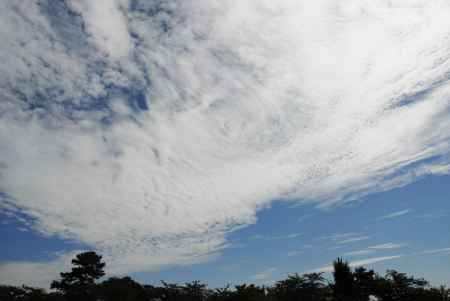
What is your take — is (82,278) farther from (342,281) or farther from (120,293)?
(342,281)

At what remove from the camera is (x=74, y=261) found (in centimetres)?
6391

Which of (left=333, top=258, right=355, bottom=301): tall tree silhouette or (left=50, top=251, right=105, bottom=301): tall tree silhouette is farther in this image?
(left=50, top=251, right=105, bottom=301): tall tree silhouette

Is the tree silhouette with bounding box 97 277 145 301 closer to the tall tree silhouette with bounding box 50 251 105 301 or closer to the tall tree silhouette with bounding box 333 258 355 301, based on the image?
the tall tree silhouette with bounding box 50 251 105 301

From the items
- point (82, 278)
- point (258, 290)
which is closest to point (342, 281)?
point (258, 290)

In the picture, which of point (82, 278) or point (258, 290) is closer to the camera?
point (258, 290)

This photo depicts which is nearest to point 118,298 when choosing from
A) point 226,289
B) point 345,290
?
point 226,289

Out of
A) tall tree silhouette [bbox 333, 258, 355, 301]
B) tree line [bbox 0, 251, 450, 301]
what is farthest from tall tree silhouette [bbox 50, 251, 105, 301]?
tall tree silhouette [bbox 333, 258, 355, 301]

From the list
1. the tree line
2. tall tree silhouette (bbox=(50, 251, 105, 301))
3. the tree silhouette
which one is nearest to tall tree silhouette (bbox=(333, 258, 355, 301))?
the tree line

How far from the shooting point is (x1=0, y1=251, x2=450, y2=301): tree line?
143 ft

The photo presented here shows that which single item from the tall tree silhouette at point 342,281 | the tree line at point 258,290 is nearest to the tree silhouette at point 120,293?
the tree line at point 258,290

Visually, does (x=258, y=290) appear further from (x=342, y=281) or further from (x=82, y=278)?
(x=82, y=278)

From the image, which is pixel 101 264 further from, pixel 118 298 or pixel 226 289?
pixel 226 289

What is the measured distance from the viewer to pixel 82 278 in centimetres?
6350

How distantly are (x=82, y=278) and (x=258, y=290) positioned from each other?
127ft
